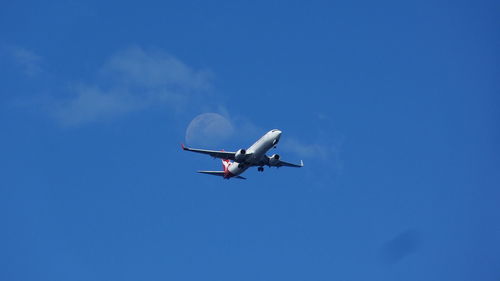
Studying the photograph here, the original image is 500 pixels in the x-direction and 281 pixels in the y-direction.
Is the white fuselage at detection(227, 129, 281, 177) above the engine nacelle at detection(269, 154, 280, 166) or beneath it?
beneath

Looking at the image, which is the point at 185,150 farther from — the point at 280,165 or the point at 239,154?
the point at 280,165

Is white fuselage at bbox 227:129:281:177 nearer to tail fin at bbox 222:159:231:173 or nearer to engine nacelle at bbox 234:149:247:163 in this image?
engine nacelle at bbox 234:149:247:163

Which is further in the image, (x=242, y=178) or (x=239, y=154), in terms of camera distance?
(x=242, y=178)

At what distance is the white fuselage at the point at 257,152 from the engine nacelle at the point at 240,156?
1.65ft

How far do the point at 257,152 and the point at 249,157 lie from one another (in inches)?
67.8

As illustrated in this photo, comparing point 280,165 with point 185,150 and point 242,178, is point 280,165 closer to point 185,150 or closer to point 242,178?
point 242,178

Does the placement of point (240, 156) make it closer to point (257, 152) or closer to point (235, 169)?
point (257, 152)

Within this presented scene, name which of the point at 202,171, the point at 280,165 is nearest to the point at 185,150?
the point at 202,171

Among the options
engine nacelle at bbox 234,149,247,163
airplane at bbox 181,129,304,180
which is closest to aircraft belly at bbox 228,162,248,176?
airplane at bbox 181,129,304,180

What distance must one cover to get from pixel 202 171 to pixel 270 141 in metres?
13.4

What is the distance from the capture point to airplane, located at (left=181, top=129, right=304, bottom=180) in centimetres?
9544

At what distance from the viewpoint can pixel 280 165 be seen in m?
108

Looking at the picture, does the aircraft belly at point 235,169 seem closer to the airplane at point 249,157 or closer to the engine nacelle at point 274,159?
the airplane at point 249,157

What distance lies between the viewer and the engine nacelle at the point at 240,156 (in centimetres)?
9788
